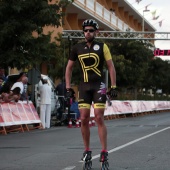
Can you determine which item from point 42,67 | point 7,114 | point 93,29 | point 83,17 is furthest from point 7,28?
point 83,17

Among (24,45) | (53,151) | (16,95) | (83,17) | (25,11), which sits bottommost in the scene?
(53,151)

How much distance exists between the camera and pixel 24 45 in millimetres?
19516

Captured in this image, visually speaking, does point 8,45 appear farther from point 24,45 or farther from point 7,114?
point 7,114

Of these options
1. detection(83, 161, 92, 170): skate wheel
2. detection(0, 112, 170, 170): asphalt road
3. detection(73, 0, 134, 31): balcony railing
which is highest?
detection(73, 0, 134, 31): balcony railing

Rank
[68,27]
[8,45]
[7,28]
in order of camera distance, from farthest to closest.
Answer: [68,27] < [8,45] < [7,28]

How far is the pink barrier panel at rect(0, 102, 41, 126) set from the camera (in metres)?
→ 16.8

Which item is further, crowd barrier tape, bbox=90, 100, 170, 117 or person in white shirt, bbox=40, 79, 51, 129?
crowd barrier tape, bbox=90, 100, 170, 117

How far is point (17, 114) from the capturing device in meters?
17.7

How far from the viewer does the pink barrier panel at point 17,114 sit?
16.8m

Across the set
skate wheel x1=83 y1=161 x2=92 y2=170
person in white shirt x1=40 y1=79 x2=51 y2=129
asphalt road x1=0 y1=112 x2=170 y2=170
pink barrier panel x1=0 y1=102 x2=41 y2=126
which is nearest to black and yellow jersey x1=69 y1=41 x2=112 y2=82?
skate wheel x1=83 y1=161 x2=92 y2=170

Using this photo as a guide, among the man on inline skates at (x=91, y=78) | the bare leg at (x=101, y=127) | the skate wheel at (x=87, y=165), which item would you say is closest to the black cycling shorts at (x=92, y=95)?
the man on inline skates at (x=91, y=78)

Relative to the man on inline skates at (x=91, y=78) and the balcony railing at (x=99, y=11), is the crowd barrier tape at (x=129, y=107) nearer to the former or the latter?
the balcony railing at (x=99, y=11)

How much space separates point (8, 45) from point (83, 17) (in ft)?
89.5

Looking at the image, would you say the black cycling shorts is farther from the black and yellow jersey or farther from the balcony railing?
the balcony railing
